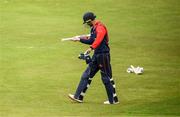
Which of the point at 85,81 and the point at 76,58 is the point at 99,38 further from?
the point at 76,58

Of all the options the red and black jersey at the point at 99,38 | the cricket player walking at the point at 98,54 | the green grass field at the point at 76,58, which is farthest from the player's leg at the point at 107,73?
the green grass field at the point at 76,58

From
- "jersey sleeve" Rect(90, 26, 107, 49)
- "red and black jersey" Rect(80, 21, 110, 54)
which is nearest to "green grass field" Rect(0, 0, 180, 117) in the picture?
"red and black jersey" Rect(80, 21, 110, 54)

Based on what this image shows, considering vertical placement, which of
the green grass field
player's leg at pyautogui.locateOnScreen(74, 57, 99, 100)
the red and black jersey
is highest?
the red and black jersey

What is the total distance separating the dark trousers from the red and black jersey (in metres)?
0.18

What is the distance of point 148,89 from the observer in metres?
26.2

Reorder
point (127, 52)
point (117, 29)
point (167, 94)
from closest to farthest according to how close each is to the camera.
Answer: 1. point (167, 94)
2. point (127, 52)
3. point (117, 29)

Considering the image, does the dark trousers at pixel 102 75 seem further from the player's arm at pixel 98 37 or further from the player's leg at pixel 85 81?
the player's arm at pixel 98 37

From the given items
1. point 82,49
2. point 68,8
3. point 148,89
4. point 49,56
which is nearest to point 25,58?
point 49,56

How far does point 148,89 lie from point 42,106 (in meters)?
4.37

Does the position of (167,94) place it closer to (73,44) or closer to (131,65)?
(131,65)

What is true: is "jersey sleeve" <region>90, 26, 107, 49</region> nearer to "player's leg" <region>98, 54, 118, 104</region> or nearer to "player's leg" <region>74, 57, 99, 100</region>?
"player's leg" <region>98, 54, 118, 104</region>

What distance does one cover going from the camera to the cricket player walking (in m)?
23.1

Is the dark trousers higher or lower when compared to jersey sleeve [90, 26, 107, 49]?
lower

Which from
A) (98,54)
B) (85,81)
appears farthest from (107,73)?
(85,81)
